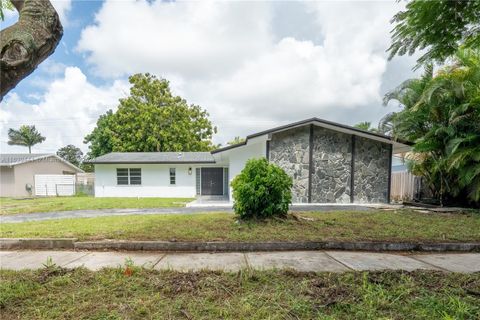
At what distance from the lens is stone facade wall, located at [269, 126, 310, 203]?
1175cm

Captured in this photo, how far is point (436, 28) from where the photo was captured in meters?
3.22

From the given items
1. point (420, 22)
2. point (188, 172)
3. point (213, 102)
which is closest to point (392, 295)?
point (420, 22)

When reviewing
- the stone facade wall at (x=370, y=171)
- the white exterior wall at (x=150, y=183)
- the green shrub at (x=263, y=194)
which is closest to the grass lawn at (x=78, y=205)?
the white exterior wall at (x=150, y=183)

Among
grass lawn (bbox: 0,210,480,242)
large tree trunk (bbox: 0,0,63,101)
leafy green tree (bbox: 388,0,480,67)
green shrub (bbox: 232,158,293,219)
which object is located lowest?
grass lawn (bbox: 0,210,480,242)

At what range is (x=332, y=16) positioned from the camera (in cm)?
571

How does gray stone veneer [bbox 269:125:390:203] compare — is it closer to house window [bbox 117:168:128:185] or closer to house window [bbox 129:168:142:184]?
house window [bbox 129:168:142:184]

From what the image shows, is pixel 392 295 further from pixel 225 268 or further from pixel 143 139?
pixel 143 139

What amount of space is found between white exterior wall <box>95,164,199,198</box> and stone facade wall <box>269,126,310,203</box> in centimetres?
740

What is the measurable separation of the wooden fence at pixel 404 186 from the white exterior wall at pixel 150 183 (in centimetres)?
1203

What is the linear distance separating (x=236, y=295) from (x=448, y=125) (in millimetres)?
10662

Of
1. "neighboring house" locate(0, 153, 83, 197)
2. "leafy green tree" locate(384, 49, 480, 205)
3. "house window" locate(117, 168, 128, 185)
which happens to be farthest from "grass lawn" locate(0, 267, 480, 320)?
"neighboring house" locate(0, 153, 83, 197)

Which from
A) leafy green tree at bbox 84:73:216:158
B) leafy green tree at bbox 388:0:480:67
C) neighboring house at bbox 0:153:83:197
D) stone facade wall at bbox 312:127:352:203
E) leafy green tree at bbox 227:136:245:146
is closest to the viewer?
leafy green tree at bbox 388:0:480:67

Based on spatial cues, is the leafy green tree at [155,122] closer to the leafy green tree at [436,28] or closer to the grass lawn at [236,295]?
the grass lawn at [236,295]

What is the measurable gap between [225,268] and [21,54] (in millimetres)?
3183
